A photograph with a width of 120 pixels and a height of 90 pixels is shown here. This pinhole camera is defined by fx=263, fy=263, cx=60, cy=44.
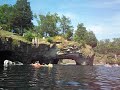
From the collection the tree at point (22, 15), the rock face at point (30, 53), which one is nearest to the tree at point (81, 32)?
the tree at point (22, 15)

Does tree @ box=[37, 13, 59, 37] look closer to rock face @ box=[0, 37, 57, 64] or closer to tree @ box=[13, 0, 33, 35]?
tree @ box=[13, 0, 33, 35]

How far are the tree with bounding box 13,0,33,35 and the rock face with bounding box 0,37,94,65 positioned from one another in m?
19.0

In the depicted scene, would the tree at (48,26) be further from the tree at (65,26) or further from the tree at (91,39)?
the tree at (91,39)

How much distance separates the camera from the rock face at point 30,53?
6378 cm

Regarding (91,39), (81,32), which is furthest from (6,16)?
(91,39)

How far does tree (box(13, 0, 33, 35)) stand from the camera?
93.4m

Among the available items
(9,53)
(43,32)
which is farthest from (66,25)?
(9,53)

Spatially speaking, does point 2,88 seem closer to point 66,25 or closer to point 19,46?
point 19,46

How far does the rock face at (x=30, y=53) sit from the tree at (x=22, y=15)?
19039mm

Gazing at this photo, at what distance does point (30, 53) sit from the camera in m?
75.8

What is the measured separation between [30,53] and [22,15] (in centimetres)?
2289

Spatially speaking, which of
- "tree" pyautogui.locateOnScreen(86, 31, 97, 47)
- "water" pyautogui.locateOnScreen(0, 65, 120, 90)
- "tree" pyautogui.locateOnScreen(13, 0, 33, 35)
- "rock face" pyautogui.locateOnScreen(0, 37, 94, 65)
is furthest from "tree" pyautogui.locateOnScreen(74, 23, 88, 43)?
"water" pyautogui.locateOnScreen(0, 65, 120, 90)

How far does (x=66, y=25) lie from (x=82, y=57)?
2866 centimetres

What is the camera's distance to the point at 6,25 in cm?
9169
